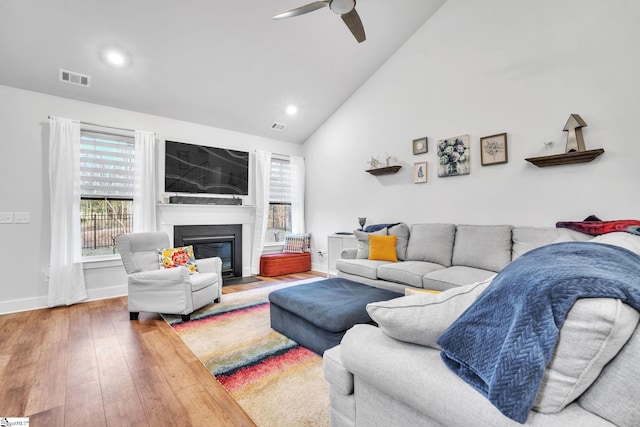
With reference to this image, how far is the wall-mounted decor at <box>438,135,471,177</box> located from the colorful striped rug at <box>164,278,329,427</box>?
9.25 feet

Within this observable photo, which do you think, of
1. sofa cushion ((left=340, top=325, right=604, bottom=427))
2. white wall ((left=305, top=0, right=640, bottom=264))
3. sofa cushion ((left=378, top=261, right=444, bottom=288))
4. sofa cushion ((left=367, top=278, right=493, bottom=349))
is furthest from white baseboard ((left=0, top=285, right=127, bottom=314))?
sofa cushion ((left=367, top=278, right=493, bottom=349))

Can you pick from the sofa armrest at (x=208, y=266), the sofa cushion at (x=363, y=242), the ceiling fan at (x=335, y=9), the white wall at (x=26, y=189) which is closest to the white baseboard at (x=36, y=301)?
the white wall at (x=26, y=189)

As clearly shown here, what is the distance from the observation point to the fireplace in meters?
4.58

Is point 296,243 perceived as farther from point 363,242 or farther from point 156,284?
point 156,284

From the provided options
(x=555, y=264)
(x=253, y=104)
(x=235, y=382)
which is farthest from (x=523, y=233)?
(x=253, y=104)

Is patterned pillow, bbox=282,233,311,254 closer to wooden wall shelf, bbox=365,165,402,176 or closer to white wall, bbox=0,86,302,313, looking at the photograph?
wooden wall shelf, bbox=365,165,402,176

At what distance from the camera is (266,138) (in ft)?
18.5

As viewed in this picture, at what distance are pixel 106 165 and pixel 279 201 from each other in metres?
2.79

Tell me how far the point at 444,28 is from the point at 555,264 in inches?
164

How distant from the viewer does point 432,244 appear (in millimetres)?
3572

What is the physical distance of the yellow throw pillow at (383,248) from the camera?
3.81 metres

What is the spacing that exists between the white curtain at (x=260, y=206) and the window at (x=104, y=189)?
1.93m

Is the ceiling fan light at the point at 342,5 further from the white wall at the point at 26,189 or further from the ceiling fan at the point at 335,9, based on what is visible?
the white wall at the point at 26,189

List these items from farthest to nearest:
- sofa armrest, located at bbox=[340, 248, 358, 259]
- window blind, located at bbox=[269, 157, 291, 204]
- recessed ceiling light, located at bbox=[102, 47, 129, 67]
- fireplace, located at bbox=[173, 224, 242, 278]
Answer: window blind, located at bbox=[269, 157, 291, 204] → fireplace, located at bbox=[173, 224, 242, 278] → sofa armrest, located at bbox=[340, 248, 358, 259] → recessed ceiling light, located at bbox=[102, 47, 129, 67]
